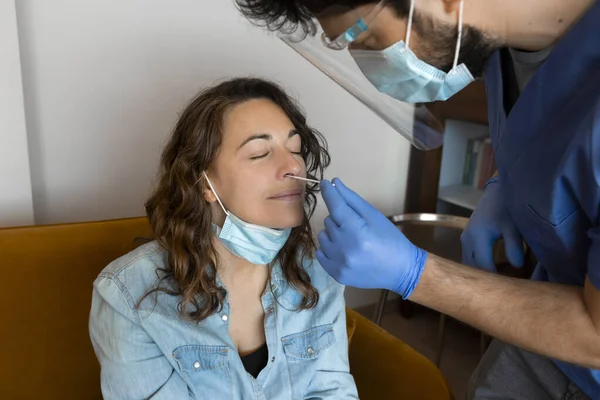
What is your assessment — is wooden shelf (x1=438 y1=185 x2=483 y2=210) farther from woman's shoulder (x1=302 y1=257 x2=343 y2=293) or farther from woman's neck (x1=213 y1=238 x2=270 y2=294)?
woman's neck (x1=213 y1=238 x2=270 y2=294)

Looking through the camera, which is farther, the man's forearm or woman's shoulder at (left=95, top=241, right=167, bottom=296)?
woman's shoulder at (left=95, top=241, right=167, bottom=296)

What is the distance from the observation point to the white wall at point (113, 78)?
1.54m

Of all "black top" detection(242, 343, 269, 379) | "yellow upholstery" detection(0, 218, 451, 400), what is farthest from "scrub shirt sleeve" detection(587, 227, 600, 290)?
"black top" detection(242, 343, 269, 379)

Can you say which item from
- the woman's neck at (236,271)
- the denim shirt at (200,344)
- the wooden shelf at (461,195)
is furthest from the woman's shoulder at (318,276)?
the wooden shelf at (461,195)

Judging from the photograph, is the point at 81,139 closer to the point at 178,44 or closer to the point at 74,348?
the point at 178,44

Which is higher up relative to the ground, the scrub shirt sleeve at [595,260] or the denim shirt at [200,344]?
the scrub shirt sleeve at [595,260]

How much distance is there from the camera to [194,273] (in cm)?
118

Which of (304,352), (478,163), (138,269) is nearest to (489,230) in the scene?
(304,352)

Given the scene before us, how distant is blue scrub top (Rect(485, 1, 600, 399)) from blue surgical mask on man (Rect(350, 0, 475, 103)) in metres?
0.14

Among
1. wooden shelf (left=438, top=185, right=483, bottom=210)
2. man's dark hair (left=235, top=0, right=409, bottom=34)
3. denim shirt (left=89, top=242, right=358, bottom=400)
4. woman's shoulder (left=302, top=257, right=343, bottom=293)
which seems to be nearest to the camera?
man's dark hair (left=235, top=0, right=409, bottom=34)

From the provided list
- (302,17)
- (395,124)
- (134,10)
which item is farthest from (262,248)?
(134,10)

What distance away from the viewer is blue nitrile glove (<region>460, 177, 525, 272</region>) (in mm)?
1174

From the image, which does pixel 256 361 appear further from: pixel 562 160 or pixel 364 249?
pixel 562 160

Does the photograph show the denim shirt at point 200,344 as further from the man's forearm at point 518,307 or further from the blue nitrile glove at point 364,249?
the man's forearm at point 518,307
